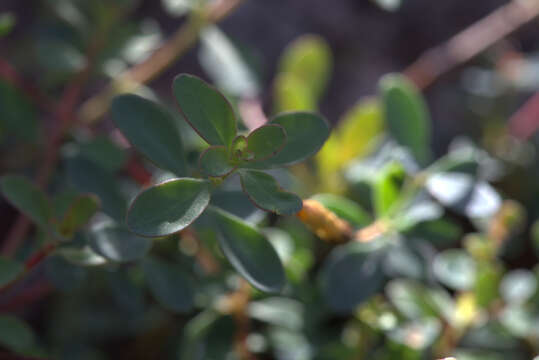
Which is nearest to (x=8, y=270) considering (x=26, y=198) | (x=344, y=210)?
(x=26, y=198)

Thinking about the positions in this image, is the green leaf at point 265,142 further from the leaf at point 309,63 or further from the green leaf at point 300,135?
the leaf at point 309,63

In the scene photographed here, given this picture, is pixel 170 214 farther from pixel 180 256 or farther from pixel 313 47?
pixel 313 47

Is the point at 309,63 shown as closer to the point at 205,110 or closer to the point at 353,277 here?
the point at 353,277

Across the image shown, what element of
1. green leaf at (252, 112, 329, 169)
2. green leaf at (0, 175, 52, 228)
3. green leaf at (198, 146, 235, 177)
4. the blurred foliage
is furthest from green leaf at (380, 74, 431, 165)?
green leaf at (0, 175, 52, 228)

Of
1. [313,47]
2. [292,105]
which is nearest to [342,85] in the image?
[313,47]

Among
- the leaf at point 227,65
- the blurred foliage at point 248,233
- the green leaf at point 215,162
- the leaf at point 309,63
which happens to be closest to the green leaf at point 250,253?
the blurred foliage at point 248,233

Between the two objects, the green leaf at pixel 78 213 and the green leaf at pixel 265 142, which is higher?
the green leaf at pixel 265 142

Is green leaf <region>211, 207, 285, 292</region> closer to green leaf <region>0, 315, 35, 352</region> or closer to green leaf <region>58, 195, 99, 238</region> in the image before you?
green leaf <region>58, 195, 99, 238</region>
